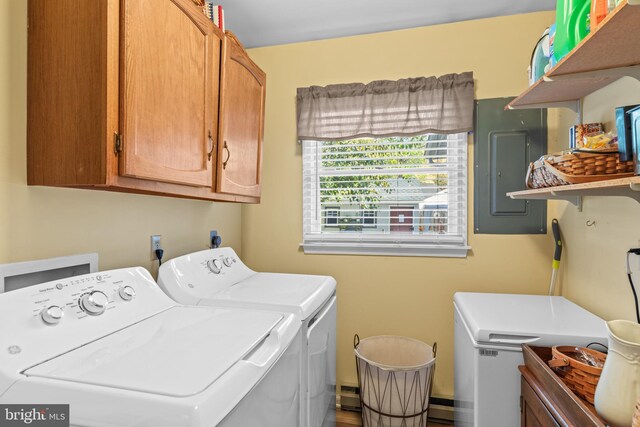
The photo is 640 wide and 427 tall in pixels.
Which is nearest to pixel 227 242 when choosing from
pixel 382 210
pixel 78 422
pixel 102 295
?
pixel 382 210

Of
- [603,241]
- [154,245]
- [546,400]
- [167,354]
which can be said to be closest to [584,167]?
[603,241]

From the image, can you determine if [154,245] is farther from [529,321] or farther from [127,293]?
[529,321]

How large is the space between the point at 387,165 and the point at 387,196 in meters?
0.21

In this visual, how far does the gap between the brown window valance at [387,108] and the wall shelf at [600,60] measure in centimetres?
52

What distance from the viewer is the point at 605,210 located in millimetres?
1562

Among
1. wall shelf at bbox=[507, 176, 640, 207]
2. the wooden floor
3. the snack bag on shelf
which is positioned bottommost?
the wooden floor

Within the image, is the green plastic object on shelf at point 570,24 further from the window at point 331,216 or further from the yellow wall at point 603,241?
the window at point 331,216

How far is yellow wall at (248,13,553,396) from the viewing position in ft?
7.06

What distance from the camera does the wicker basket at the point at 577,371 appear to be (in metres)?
1.00

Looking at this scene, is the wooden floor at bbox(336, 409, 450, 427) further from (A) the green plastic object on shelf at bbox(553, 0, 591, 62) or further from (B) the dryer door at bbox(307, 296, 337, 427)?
(A) the green plastic object on shelf at bbox(553, 0, 591, 62)

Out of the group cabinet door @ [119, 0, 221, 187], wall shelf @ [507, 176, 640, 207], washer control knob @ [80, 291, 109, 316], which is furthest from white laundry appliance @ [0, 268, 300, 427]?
wall shelf @ [507, 176, 640, 207]

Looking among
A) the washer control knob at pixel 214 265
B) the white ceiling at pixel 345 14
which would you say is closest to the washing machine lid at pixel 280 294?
the washer control knob at pixel 214 265

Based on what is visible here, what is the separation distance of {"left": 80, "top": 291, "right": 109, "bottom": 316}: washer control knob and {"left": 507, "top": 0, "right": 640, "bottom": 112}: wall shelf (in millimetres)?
1616

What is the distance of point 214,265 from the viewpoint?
182 cm
